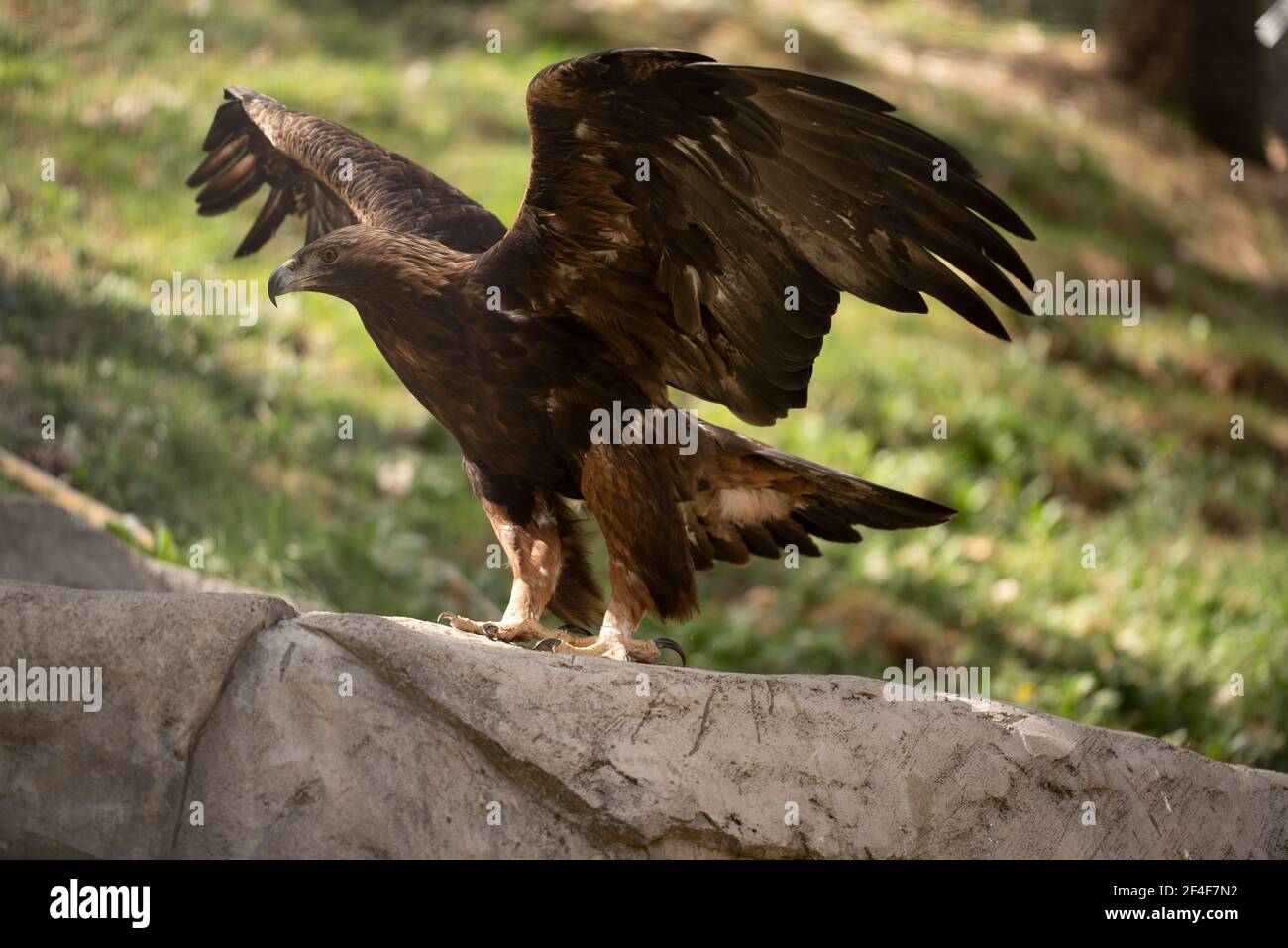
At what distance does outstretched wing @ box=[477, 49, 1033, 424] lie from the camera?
341 centimetres

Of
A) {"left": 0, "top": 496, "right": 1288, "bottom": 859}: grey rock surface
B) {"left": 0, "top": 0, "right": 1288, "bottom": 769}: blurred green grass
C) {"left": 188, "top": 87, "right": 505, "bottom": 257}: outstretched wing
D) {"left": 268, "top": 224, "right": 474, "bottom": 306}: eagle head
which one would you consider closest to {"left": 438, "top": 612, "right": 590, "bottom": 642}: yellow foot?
{"left": 0, "top": 496, "right": 1288, "bottom": 859}: grey rock surface

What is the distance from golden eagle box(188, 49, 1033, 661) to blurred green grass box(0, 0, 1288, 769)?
2.18 meters

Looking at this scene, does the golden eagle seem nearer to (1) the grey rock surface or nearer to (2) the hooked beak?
(2) the hooked beak

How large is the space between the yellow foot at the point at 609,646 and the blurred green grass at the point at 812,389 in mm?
2217

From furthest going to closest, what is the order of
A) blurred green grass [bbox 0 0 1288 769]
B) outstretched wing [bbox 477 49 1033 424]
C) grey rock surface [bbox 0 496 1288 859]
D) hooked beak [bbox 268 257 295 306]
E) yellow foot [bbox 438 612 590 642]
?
blurred green grass [bbox 0 0 1288 769]
yellow foot [bbox 438 612 590 642]
hooked beak [bbox 268 257 295 306]
outstretched wing [bbox 477 49 1033 424]
grey rock surface [bbox 0 496 1288 859]

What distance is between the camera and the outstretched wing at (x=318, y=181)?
4.31 m

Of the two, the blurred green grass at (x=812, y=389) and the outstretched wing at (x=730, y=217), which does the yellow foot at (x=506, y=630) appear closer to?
the outstretched wing at (x=730, y=217)

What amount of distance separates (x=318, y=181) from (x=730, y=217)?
1.74 m

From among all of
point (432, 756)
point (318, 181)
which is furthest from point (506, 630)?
point (318, 181)

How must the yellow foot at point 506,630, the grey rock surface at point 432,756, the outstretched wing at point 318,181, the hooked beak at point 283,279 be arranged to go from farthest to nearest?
the outstretched wing at point 318,181 → the yellow foot at point 506,630 → the hooked beak at point 283,279 → the grey rock surface at point 432,756

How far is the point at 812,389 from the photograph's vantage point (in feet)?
28.7

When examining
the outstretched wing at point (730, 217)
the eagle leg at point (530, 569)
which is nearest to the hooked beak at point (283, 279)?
the outstretched wing at point (730, 217)

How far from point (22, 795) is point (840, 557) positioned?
533 centimetres

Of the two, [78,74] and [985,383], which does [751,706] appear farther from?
[78,74]
